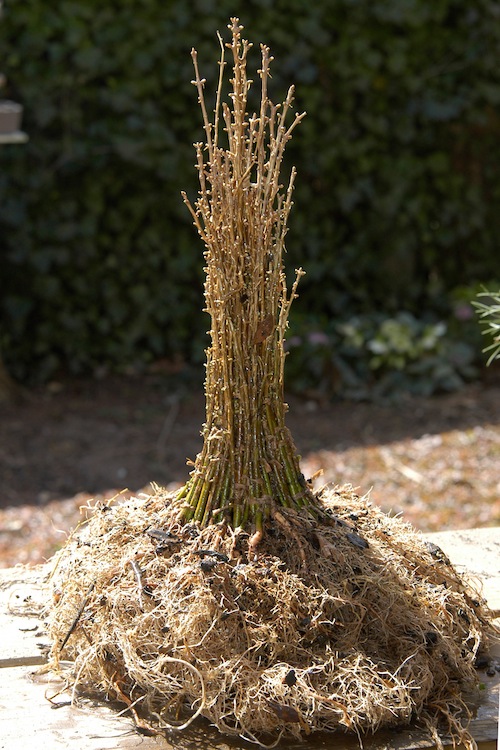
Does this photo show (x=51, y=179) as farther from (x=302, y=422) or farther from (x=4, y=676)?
(x=4, y=676)

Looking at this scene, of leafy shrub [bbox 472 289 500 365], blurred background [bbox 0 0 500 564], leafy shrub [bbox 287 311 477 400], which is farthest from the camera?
leafy shrub [bbox 287 311 477 400]

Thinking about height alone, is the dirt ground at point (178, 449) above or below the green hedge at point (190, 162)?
below

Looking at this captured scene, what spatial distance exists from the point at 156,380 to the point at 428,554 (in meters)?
3.44

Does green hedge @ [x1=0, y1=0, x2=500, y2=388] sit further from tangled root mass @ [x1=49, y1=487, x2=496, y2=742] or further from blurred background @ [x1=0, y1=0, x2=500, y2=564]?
tangled root mass @ [x1=49, y1=487, x2=496, y2=742]

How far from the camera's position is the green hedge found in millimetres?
Answer: 4961

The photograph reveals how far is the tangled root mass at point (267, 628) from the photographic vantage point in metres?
1.71

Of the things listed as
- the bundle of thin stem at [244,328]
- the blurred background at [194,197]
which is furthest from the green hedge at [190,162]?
the bundle of thin stem at [244,328]

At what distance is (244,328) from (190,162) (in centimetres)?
342

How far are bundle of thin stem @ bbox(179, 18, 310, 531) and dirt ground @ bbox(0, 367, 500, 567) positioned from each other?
2.01 metres

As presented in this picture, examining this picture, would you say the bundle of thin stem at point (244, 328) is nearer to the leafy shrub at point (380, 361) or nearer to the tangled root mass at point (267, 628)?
the tangled root mass at point (267, 628)

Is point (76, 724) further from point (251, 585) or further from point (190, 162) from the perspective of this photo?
point (190, 162)

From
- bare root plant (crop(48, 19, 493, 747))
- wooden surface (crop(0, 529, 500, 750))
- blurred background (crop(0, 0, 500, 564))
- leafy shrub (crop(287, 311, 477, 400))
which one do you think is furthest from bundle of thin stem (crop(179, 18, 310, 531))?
leafy shrub (crop(287, 311, 477, 400))

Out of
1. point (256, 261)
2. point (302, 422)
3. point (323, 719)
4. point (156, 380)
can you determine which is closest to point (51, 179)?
point (156, 380)

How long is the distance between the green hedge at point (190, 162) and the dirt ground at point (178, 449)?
0.41 meters
